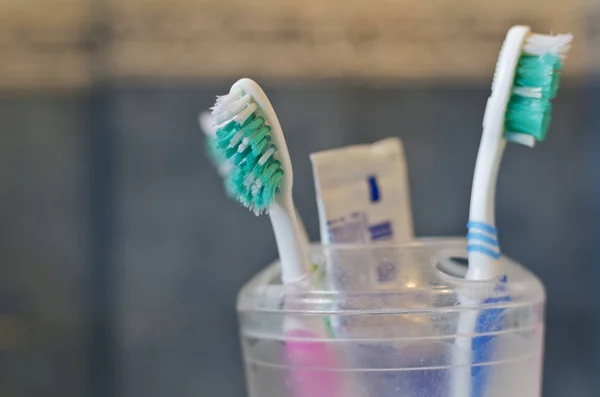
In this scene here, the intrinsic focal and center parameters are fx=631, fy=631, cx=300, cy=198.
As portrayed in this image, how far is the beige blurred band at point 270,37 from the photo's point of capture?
828mm

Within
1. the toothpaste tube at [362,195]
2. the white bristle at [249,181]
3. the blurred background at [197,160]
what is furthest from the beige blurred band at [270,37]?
the white bristle at [249,181]

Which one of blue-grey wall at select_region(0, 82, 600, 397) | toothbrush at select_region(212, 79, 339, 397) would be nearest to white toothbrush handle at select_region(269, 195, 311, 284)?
toothbrush at select_region(212, 79, 339, 397)

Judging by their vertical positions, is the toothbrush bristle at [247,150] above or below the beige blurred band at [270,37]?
below

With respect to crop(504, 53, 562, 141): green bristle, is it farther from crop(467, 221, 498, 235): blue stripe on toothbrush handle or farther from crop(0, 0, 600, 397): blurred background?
crop(0, 0, 600, 397): blurred background

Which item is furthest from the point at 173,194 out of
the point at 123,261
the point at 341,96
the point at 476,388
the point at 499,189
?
the point at 476,388

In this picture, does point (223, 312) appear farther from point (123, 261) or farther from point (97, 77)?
point (97, 77)

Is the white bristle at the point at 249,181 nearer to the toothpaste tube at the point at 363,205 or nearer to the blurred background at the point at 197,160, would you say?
the toothpaste tube at the point at 363,205

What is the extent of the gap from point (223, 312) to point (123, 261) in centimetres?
15

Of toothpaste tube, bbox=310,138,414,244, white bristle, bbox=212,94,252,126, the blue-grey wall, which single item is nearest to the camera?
white bristle, bbox=212,94,252,126

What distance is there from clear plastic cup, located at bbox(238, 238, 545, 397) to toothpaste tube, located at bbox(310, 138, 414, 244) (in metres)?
0.06

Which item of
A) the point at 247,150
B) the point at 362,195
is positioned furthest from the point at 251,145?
the point at 362,195

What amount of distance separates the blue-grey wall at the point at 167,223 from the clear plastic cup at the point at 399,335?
0.40 metres

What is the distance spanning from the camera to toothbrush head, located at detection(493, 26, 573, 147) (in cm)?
40

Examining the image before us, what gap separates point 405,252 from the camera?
1.45 feet
